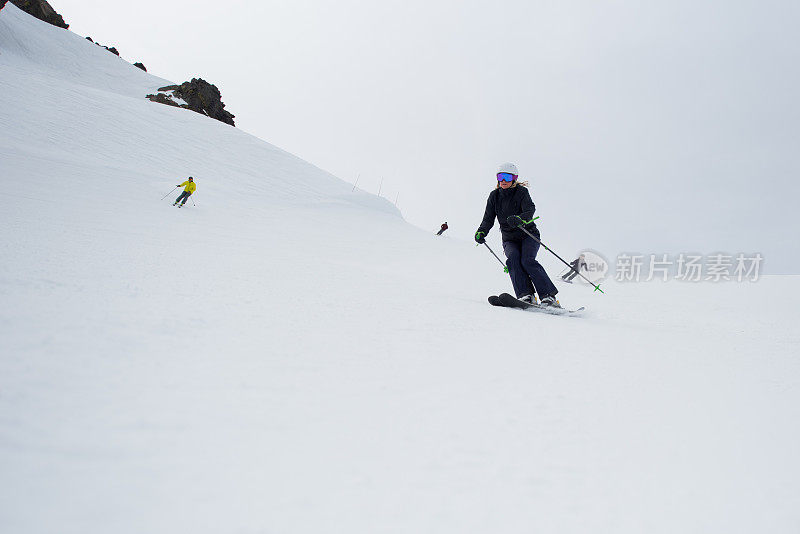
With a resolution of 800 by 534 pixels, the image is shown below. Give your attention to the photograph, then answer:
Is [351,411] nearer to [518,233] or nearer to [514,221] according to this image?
[514,221]

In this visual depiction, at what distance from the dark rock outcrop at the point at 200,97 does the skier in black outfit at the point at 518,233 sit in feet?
128

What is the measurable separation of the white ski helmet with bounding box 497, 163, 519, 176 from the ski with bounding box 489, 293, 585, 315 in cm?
161

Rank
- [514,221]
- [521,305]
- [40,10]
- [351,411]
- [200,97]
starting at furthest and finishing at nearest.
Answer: [40,10]
[200,97]
[514,221]
[521,305]
[351,411]

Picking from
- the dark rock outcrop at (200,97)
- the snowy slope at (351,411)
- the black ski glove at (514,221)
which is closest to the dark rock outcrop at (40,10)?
A: the dark rock outcrop at (200,97)

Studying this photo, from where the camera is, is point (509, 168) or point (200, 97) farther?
point (200, 97)

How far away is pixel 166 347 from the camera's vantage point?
1.74 metres

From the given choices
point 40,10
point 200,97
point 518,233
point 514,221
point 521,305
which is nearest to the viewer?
point 521,305

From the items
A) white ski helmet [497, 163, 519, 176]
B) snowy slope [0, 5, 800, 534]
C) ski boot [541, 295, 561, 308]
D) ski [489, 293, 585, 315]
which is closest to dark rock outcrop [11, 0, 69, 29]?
snowy slope [0, 5, 800, 534]

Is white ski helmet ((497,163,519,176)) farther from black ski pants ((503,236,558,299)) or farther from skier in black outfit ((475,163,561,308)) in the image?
black ski pants ((503,236,558,299))

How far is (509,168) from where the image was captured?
5039 millimetres

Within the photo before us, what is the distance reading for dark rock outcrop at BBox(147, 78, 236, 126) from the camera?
38.2 m

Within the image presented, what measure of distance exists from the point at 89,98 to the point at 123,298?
23.9m

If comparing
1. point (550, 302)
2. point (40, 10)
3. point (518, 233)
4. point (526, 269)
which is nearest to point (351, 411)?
point (550, 302)

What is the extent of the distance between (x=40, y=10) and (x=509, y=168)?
63448 mm
